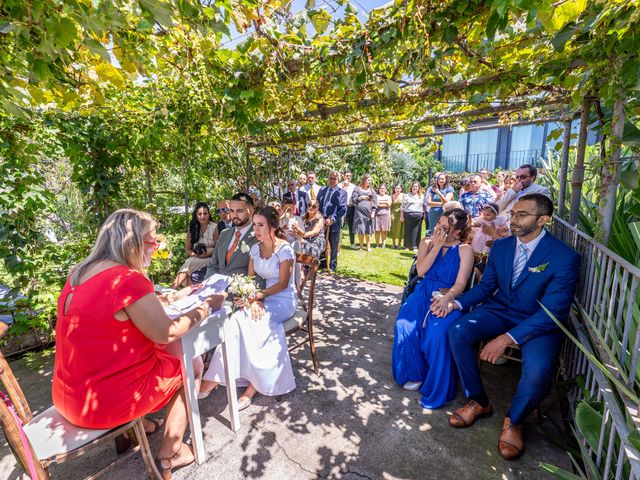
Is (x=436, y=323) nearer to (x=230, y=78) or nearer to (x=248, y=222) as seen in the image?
(x=248, y=222)

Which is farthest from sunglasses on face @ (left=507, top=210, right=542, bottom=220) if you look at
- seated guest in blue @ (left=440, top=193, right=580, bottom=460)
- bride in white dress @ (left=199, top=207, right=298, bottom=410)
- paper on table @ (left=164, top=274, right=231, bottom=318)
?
paper on table @ (left=164, top=274, right=231, bottom=318)

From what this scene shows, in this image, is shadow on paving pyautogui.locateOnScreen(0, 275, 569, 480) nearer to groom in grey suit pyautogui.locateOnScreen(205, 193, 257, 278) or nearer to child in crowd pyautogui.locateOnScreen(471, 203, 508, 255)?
groom in grey suit pyautogui.locateOnScreen(205, 193, 257, 278)

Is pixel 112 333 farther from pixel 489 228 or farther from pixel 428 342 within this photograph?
pixel 489 228

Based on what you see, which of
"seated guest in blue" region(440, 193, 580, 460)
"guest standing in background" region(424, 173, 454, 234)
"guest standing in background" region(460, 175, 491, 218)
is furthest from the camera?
"guest standing in background" region(424, 173, 454, 234)

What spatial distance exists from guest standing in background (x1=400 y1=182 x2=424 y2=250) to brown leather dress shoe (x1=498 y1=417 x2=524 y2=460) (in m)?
6.50

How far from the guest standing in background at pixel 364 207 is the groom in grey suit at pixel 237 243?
4704 millimetres

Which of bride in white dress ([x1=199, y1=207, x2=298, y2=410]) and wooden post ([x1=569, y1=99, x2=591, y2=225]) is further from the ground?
wooden post ([x1=569, y1=99, x2=591, y2=225])

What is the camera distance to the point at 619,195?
2.66 m

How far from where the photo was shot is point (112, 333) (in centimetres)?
169

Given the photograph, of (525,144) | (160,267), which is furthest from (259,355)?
(525,144)

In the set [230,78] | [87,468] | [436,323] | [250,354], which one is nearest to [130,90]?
[230,78]

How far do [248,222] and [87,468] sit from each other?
8.10 ft

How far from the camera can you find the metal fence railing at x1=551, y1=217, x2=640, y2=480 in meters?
1.38

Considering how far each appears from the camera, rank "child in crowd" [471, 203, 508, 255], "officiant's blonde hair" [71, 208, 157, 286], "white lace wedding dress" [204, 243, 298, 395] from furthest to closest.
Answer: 1. "child in crowd" [471, 203, 508, 255]
2. "white lace wedding dress" [204, 243, 298, 395]
3. "officiant's blonde hair" [71, 208, 157, 286]
